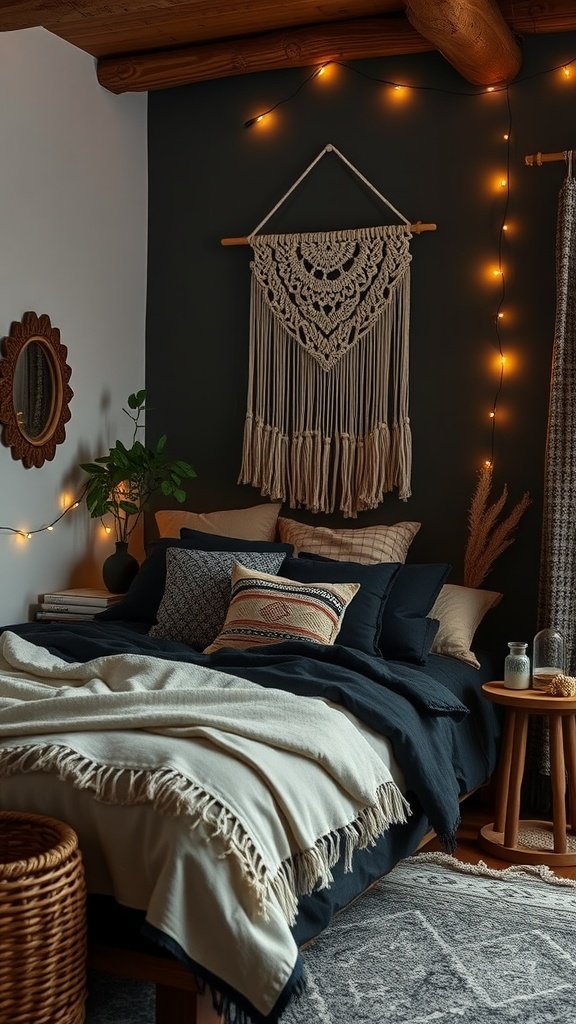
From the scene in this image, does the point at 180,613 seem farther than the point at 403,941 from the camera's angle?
Yes

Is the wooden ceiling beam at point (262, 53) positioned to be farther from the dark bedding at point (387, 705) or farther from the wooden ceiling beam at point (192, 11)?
the dark bedding at point (387, 705)

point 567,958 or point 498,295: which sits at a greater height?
point 498,295

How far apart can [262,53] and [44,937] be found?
153 inches

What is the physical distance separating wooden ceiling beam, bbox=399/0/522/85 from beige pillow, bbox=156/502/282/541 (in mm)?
1937

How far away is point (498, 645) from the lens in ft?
14.7

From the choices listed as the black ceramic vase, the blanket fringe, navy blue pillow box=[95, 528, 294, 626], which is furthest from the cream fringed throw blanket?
the black ceramic vase

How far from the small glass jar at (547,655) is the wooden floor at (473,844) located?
588mm

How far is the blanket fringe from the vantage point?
7.18 ft

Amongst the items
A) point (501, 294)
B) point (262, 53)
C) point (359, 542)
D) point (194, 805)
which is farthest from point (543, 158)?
point (194, 805)

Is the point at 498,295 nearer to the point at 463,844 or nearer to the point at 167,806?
the point at 463,844

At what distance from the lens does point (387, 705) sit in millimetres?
3086

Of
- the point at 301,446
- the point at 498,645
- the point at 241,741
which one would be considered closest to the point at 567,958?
the point at 241,741

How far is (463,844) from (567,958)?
38.6 inches

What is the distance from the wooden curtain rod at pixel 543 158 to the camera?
14.2ft
